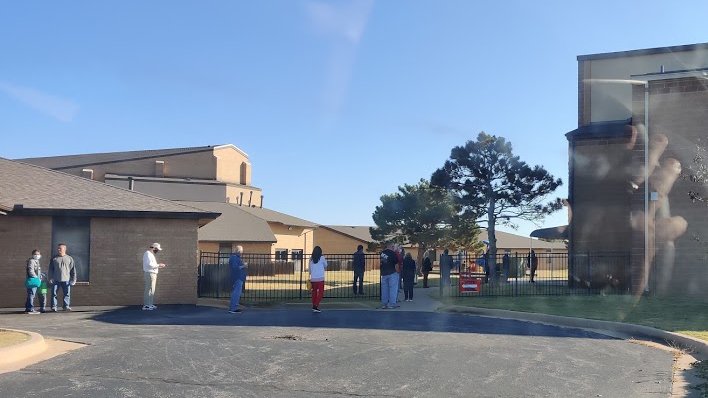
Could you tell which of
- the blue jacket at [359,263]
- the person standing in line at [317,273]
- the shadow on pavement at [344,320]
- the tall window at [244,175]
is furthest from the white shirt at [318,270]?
the tall window at [244,175]

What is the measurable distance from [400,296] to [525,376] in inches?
530

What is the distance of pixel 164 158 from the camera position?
5756cm

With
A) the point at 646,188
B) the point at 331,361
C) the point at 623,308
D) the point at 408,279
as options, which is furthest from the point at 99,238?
the point at 646,188

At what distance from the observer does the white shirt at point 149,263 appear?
16.6 m

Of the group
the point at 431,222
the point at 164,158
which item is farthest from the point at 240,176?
the point at 431,222

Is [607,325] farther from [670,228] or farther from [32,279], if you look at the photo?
[32,279]

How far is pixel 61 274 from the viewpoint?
16.4m

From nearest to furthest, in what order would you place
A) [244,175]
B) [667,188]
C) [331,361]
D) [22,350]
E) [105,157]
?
[331,361] → [22,350] → [667,188] → [105,157] → [244,175]

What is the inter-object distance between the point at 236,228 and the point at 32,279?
1083 inches

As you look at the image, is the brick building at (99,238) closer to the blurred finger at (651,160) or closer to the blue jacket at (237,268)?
the blue jacket at (237,268)

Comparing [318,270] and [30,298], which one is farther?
[318,270]

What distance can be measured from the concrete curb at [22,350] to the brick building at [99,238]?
23.2ft

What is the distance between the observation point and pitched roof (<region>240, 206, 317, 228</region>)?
48041mm

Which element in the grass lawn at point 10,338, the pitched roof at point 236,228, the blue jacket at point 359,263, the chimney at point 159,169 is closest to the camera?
the grass lawn at point 10,338
